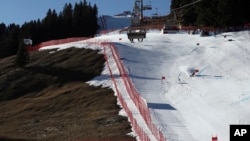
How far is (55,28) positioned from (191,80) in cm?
10102

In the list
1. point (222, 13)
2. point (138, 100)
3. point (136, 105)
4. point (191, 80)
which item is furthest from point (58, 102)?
point (222, 13)

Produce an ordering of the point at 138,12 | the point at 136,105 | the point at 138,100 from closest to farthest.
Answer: the point at 136,105 → the point at 138,100 → the point at 138,12

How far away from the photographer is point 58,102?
5047 cm

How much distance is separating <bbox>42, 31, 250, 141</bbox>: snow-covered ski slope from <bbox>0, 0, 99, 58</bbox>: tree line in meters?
59.7

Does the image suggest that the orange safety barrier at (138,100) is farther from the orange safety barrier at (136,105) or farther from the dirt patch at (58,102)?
the dirt patch at (58,102)

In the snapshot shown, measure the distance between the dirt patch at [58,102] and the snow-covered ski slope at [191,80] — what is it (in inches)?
112

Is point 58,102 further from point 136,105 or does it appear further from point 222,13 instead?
point 222,13

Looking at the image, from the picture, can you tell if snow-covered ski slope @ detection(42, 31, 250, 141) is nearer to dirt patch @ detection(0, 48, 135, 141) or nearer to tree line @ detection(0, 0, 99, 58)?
dirt patch @ detection(0, 48, 135, 141)

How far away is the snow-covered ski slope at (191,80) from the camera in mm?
34000

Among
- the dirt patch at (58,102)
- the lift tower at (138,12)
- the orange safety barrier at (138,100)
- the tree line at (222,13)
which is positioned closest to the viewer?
the orange safety barrier at (138,100)

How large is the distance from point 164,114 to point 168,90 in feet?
31.3

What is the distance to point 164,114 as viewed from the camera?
36.9 metres

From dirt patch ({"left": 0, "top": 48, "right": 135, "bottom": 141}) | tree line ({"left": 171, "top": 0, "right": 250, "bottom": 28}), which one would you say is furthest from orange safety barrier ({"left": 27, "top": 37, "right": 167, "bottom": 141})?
tree line ({"left": 171, "top": 0, "right": 250, "bottom": 28})

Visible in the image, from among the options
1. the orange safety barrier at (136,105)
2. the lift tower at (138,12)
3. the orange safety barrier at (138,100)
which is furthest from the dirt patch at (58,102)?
the lift tower at (138,12)
